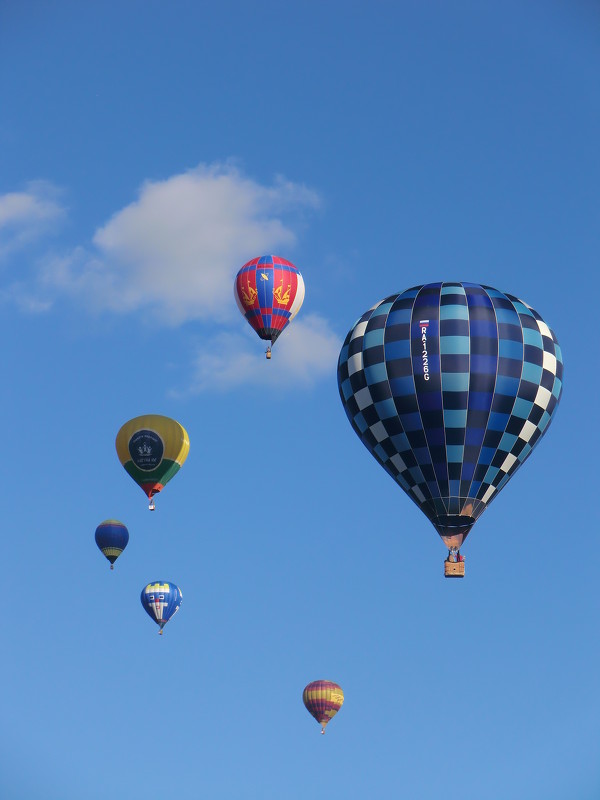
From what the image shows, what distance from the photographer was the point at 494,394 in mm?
42344

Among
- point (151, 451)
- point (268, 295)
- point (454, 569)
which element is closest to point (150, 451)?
point (151, 451)

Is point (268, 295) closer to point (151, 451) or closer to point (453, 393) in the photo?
point (151, 451)

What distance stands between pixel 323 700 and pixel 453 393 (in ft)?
72.0

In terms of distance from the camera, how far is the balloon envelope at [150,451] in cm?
5278

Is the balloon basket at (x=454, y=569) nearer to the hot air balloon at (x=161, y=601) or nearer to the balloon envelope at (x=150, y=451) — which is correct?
the balloon envelope at (x=150, y=451)

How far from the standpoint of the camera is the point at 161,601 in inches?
2445

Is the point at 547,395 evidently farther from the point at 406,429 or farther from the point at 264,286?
the point at 264,286

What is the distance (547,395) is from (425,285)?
4.69m

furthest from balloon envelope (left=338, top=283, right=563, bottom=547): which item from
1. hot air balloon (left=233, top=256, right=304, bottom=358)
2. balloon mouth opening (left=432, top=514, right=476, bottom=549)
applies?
hot air balloon (left=233, top=256, right=304, bottom=358)

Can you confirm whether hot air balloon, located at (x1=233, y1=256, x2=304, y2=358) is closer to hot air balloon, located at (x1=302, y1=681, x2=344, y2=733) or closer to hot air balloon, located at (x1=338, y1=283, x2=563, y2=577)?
hot air balloon, located at (x1=338, y1=283, x2=563, y2=577)

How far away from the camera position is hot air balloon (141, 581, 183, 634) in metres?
62.0

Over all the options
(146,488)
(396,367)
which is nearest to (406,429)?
(396,367)

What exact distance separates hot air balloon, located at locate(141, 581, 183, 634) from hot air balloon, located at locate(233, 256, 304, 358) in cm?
1652

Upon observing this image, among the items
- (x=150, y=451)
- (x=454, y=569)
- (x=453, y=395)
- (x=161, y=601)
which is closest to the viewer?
(x=454, y=569)
